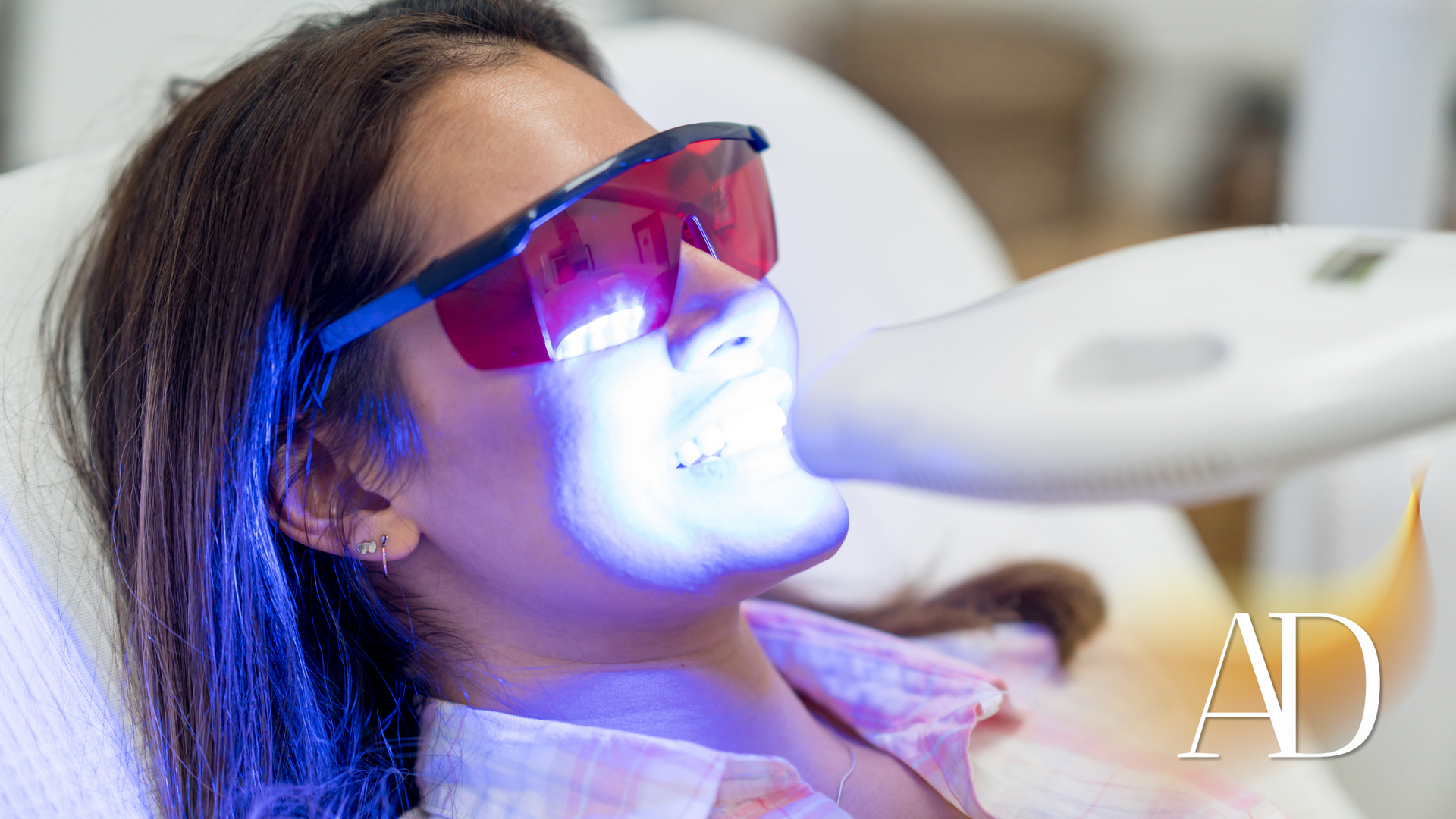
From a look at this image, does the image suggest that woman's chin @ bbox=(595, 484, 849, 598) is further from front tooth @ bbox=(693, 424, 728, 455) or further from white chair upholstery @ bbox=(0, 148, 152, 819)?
white chair upholstery @ bbox=(0, 148, 152, 819)

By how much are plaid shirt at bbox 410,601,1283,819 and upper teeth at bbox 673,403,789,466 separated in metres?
0.18

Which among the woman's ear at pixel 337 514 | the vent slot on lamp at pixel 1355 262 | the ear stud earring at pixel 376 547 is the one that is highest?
the vent slot on lamp at pixel 1355 262

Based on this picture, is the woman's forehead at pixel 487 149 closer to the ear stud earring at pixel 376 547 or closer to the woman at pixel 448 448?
the woman at pixel 448 448

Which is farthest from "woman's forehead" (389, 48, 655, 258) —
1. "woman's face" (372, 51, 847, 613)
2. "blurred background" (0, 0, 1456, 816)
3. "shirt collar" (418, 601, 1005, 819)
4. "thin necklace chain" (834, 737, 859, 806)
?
"blurred background" (0, 0, 1456, 816)

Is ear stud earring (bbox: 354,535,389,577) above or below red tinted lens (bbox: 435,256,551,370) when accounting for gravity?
below

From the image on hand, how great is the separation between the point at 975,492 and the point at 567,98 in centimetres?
33

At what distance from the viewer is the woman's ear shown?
0.65 meters

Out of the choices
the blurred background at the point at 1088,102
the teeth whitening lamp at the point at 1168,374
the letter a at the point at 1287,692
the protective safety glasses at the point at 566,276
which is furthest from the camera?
the blurred background at the point at 1088,102

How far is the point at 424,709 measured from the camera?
705mm

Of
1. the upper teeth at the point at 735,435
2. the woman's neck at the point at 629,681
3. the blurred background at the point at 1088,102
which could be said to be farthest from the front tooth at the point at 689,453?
the blurred background at the point at 1088,102

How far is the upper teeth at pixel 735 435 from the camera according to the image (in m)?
0.60

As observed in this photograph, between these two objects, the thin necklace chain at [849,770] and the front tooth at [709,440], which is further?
the thin necklace chain at [849,770]

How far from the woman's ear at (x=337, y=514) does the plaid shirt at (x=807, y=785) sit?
0.11 metres

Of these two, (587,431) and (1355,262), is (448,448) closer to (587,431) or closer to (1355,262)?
Answer: (587,431)
